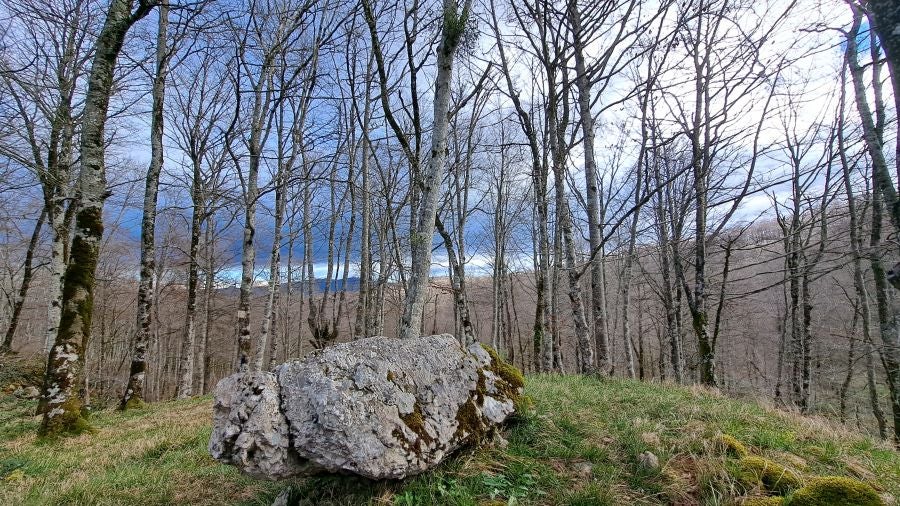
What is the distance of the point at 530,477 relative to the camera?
279 centimetres

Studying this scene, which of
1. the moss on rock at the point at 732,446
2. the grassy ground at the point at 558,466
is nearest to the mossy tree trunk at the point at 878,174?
the grassy ground at the point at 558,466

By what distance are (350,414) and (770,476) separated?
113 inches

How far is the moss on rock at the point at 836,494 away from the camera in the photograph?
2.14 metres

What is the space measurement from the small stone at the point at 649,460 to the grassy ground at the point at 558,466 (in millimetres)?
34

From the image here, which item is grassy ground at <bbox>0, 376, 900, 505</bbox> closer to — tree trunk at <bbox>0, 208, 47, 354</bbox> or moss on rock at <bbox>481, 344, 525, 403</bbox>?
moss on rock at <bbox>481, 344, 525, 403</bbox>

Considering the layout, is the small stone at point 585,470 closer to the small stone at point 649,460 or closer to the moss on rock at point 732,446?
the small stone at point 649,460

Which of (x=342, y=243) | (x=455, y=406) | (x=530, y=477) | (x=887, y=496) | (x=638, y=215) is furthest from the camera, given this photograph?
(x=342, y=243)

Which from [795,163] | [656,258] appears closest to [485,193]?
[656,258]

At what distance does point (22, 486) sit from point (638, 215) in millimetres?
16791

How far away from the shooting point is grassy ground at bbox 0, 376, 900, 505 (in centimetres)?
254

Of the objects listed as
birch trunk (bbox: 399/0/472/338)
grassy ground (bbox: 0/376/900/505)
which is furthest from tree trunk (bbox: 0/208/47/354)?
birch trunk (bbox: 399/0/472/338)

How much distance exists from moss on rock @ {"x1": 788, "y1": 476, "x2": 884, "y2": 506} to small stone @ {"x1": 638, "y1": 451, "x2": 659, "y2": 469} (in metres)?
0.76

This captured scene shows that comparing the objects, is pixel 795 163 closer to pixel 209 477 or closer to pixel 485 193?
pixel 485 193

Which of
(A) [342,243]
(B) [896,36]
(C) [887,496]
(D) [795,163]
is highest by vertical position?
(D) [795,163]
